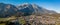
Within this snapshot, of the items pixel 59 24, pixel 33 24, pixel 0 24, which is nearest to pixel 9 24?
pixel 0 24

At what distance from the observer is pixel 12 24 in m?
8.25

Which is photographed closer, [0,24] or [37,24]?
[0,24]

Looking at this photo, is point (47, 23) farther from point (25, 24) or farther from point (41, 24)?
point (25, 24)

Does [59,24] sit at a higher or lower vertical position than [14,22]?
lower

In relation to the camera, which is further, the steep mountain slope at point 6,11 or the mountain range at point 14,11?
the mountain range at point 14,11

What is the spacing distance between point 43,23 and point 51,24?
79 centimetres

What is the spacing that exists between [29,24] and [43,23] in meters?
2.25

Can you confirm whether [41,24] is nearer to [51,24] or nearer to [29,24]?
[51,24]

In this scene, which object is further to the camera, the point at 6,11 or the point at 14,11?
the point at 6,11

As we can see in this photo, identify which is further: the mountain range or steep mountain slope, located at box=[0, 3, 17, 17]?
the mountain range

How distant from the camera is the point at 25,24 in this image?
986cm

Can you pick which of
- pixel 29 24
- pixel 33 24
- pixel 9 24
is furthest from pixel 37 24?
pixel 9 24

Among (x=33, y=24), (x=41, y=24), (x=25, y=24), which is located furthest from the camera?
(x=41, y=24)

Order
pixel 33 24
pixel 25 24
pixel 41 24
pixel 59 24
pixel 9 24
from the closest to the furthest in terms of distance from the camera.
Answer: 1. pixel 9 24
2. pixel 25 24
3. pixel 33 24
4. pixel 41 24
5. pixel 59 24
